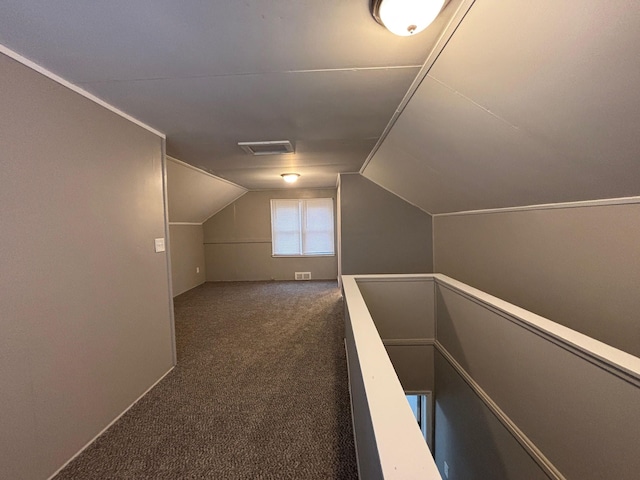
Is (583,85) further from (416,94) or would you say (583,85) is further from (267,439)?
(267,439)

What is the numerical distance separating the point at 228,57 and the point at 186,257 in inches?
197

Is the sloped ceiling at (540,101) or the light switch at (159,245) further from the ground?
the sloped ceiling at (540,101)

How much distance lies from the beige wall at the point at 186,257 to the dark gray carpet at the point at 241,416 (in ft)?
6.65

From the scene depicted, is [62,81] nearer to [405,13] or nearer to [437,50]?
[405,13]

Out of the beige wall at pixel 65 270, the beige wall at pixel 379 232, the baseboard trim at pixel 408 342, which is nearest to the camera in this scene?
the beige wall at pixel 65 270

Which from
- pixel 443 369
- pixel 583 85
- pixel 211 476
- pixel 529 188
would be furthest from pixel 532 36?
pixel 443 369

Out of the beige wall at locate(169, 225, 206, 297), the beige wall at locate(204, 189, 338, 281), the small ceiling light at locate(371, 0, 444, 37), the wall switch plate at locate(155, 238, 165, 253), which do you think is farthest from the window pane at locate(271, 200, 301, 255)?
the small ceiling light at locate(371, 0, 444, 37)

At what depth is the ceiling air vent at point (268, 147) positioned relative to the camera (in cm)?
267

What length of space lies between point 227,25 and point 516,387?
2438mm

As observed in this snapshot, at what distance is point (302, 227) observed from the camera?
6266 millimetres

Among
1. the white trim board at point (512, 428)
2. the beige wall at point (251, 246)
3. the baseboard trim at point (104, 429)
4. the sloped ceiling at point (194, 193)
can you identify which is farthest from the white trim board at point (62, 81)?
the beige wall at point (251, 246)

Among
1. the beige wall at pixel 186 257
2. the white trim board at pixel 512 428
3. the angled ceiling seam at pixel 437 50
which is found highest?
the angled ceiling seam at pixel 437 50

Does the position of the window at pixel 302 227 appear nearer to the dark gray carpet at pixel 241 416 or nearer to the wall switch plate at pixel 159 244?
the dark gray carpet at pixel 241 416

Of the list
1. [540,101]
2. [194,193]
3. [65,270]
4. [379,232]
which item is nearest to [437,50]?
[540,101]
